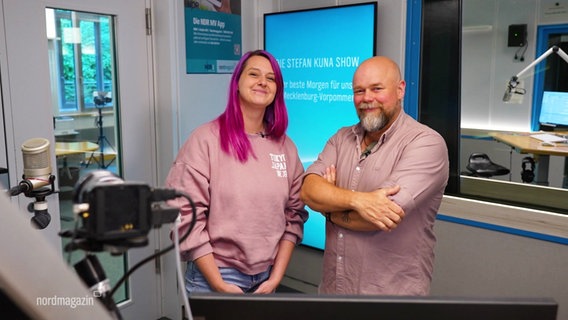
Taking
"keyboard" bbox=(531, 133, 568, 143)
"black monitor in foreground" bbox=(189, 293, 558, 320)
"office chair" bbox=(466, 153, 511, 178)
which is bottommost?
"office chair" bbox=(466, 153, 511, 178)

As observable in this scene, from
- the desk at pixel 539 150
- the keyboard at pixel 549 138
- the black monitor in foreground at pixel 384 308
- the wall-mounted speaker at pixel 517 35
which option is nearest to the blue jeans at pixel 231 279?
the black monitor in foreground at pixel 384 308

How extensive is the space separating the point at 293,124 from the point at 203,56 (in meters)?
0.75

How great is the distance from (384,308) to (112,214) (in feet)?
1.31

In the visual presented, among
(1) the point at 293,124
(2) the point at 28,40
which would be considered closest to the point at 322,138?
(1) the point at 293,124

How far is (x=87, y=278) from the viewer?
567mm

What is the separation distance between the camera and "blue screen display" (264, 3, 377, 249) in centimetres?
289

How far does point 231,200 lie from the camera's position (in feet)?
5.59

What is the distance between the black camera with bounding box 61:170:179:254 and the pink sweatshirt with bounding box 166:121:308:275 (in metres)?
1.11

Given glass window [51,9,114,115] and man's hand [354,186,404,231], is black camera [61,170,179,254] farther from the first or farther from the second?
glass window [51,9,114,115]

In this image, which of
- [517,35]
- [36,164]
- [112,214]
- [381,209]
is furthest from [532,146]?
[112,214]

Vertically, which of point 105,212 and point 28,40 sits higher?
point 28,40

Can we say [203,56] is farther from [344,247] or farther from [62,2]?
[344,247]

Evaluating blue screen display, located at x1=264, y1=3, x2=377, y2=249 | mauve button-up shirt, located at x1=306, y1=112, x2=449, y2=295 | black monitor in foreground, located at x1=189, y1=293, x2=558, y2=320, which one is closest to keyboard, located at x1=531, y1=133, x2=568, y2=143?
blue screen display, located at x1=264, y1=3, x2=377, y2=249

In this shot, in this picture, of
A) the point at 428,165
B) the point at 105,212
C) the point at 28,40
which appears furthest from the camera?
the point at 28,40
